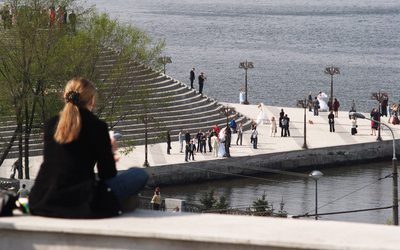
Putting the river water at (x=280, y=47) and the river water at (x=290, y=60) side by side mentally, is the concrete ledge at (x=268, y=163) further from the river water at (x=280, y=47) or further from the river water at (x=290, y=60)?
the river water at (x=280, y=47)

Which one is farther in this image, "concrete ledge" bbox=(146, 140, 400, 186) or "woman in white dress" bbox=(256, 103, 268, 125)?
"woman in white dress" bbox=(256, 103, 268, 125)

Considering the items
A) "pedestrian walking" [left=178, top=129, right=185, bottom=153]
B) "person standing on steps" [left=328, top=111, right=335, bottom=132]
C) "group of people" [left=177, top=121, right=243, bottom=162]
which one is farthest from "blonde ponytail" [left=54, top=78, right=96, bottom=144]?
"person standing on steps" [left=328, top=111, right=335, bottom=132]

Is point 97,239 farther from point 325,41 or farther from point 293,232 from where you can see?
point 325,41

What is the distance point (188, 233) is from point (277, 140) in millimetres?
48783

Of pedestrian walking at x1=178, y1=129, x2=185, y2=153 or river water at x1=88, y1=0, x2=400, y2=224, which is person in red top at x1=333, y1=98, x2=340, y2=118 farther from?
pedestrian walking at x1=178, y1=129, x2=185, y2=153

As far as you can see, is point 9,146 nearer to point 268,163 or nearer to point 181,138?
point 181,138

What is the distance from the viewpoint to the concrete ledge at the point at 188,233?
30.4 ft

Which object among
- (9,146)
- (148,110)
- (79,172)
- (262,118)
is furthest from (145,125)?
(79,172)

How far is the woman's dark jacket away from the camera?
33.1 feet

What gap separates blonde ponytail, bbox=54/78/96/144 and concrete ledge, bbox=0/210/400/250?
1.94 feet

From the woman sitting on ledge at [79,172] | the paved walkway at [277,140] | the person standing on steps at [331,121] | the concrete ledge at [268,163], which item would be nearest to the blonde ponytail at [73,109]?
the woman sitting on ledge at [79,172]

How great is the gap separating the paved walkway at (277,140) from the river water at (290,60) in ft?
4.24

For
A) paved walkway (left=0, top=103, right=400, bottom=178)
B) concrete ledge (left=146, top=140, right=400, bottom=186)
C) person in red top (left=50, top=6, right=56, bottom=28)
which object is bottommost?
concrete ledge (left=146, top=140, right=400, bottom=186)

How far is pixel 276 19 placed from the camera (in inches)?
6619
